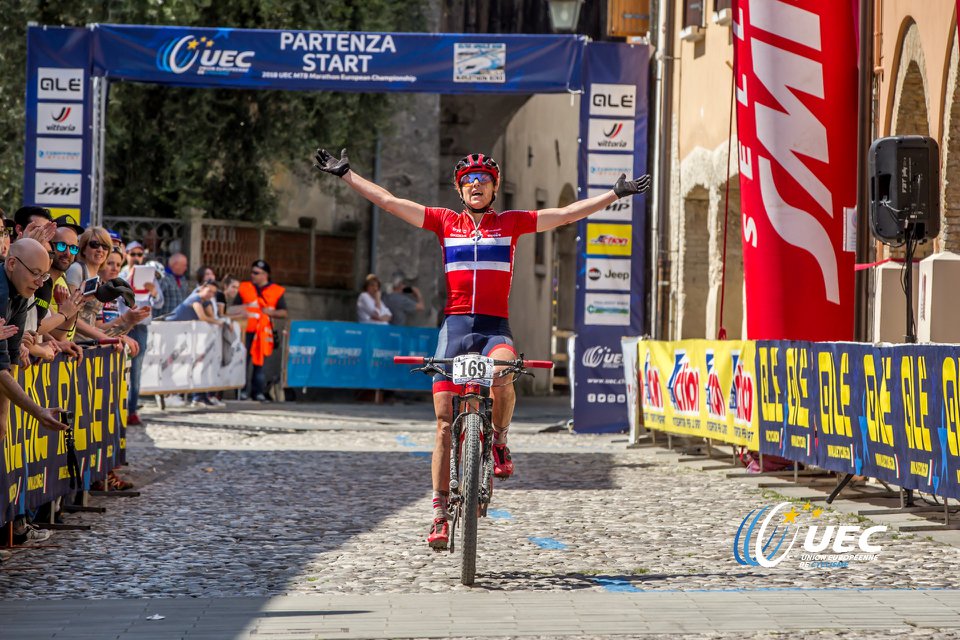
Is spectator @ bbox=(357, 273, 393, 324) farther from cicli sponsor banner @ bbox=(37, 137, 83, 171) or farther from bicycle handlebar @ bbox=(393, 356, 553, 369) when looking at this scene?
bicycle handlebar @ bbox=(393, 356, 553, 369)

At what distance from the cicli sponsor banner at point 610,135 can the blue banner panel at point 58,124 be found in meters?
5.73

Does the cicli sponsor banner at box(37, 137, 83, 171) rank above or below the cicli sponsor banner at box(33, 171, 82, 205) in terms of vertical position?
above

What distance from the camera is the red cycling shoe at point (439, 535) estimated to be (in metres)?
9.23

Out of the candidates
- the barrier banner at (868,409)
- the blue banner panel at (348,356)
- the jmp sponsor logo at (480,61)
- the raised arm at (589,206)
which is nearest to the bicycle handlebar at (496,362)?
the raised arm at (589,206)

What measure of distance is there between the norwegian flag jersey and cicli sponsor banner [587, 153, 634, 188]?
11301 millimetres

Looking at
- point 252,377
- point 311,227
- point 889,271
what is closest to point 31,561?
point 889,271

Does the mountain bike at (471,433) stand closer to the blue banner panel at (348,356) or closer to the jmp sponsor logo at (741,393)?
the jmp sponsor logo at (741,393)

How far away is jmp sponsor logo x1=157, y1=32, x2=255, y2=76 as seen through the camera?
67.7ft

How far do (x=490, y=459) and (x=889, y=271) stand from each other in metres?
7.02

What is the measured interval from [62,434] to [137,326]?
24.5ft

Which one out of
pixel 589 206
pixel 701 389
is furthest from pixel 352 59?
pixel 589 206

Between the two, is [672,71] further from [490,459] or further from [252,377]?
[490,459]

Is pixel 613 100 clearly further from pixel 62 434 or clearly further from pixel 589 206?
Result: pixel 589 206

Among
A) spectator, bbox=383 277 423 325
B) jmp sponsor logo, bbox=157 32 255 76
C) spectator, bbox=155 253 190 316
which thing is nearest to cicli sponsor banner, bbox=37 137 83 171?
jmp sponsor logo, bbox=157 32 255 76
